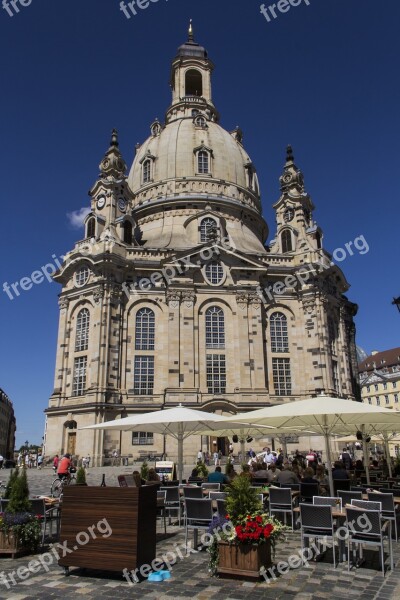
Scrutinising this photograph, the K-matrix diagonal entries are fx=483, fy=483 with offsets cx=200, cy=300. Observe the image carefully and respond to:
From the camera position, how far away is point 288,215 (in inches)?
1944

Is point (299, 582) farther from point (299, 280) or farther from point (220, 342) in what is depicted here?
point (299, 280)

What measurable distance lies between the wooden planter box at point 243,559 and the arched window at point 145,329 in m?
32.2

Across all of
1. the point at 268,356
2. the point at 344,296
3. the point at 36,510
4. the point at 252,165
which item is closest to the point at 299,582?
the point at 36,510

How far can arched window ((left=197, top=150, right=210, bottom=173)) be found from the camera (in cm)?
5090

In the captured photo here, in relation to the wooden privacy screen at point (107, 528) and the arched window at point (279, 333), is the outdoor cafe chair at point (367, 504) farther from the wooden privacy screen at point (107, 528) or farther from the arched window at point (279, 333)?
the arched window at point (279, 333)

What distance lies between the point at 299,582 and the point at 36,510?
20.6 ft

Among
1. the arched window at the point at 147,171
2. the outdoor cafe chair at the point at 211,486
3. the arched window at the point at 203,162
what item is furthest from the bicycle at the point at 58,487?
the arched window at the point at 147,171

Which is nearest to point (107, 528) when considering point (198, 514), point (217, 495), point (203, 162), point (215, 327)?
point (198, 514)

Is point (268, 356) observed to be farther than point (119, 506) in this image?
Yes

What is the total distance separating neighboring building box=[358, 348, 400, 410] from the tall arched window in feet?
192

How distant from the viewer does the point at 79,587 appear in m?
7.91

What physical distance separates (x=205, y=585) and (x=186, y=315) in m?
32.7

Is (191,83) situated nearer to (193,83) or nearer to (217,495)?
(193,83)

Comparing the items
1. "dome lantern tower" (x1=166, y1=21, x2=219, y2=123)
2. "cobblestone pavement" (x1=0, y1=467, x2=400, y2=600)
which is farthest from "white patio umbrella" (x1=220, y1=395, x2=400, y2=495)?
"dome lantern tower" (x1=166, y1=21, x2=219, y2=123)
